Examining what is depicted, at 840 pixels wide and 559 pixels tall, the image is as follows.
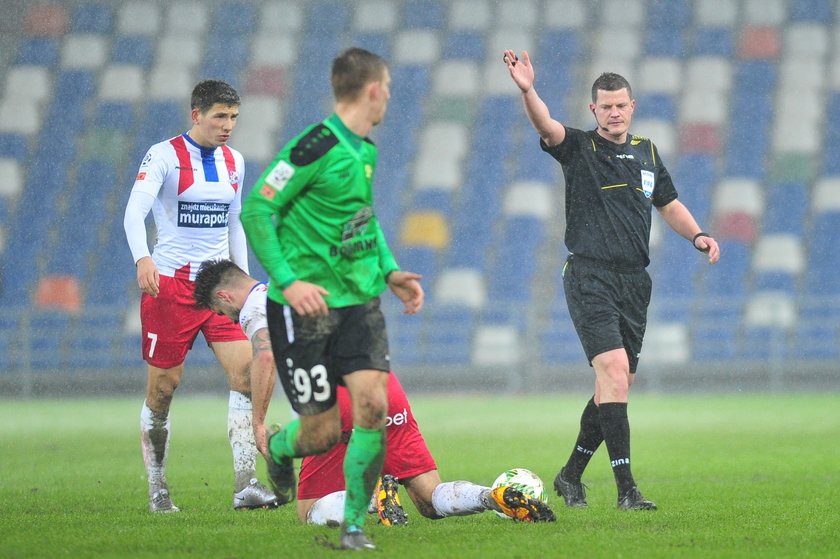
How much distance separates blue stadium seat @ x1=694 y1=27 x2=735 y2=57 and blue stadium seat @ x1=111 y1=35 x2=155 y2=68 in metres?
12.2

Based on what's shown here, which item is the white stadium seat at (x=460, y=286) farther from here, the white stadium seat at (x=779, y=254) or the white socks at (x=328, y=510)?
the white socks at (x=328, y=510)

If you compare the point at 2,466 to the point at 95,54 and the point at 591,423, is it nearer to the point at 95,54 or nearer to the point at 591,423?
the point at 591,423

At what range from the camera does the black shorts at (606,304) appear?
21.7ft

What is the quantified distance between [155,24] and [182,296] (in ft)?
76.7

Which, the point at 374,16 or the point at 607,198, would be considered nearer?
the point at 607,198

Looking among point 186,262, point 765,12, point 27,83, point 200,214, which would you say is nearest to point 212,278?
point 186,262

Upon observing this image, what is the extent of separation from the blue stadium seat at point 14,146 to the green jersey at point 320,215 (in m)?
22.3

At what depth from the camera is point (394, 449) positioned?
236 inches

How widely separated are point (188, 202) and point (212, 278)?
2.07 feet

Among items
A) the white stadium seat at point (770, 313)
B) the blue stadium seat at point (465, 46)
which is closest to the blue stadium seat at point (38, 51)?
A: the blue stadium seat at point (465, 46)

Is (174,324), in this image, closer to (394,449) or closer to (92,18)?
(394,449)

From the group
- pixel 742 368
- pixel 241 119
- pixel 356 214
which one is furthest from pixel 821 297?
pixel 356 214

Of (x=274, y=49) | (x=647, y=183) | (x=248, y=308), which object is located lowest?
(x=248, y=308)

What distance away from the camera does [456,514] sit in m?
5.89
